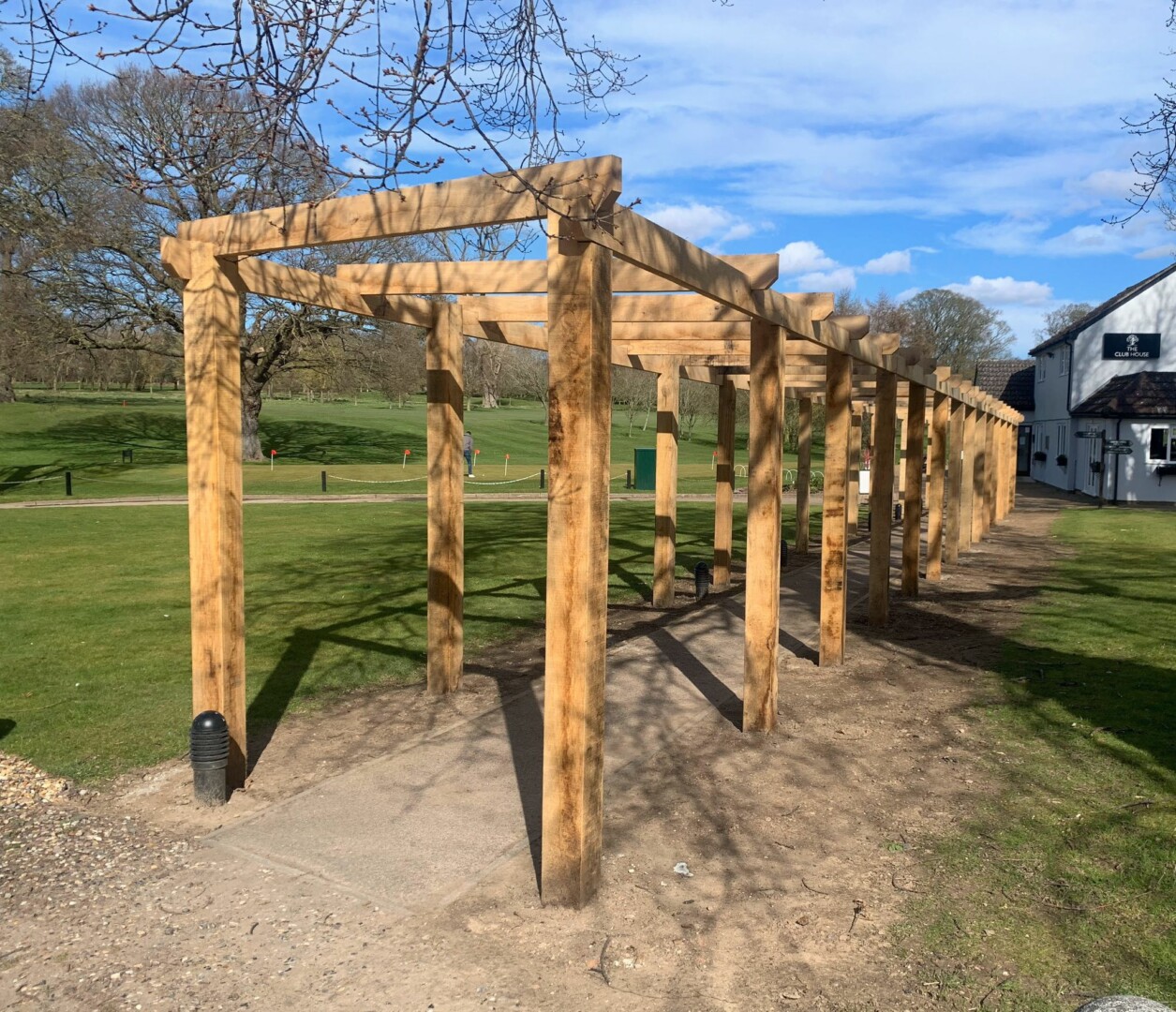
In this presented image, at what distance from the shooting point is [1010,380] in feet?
149

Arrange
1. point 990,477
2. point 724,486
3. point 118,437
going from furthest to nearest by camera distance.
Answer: point 118,437, point 990,477, point 724,486

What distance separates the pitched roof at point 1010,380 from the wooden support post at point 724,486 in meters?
33.3

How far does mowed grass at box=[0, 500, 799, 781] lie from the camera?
23.8 ft

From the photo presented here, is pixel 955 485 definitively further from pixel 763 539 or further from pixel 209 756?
pixel 209 756

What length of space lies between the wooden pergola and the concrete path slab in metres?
0.58

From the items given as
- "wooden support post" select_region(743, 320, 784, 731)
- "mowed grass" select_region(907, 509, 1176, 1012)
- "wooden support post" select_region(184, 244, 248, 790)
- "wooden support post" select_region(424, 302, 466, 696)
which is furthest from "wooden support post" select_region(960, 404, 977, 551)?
"wooden support post" select_region(184, 244, 248, 790)

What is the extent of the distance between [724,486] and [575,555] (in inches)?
354

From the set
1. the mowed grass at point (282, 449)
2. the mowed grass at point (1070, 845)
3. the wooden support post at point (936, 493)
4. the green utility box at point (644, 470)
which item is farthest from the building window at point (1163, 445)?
the mowed grass at point (1070, 845)

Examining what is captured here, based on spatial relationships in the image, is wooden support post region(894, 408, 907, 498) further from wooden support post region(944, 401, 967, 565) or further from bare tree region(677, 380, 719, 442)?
bare tree region(677, 380, 719, 442)

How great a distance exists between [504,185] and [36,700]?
5847 millimetres

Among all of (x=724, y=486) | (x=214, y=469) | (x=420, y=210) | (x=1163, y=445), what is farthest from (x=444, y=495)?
(x=1163, y=445)

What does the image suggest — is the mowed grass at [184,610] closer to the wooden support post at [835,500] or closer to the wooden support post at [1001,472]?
the wooden support post at [835,500]

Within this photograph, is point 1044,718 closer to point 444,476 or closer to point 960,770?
point 960,770

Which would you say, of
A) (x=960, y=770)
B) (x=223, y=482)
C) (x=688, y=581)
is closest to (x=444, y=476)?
(x=223, y=482)
